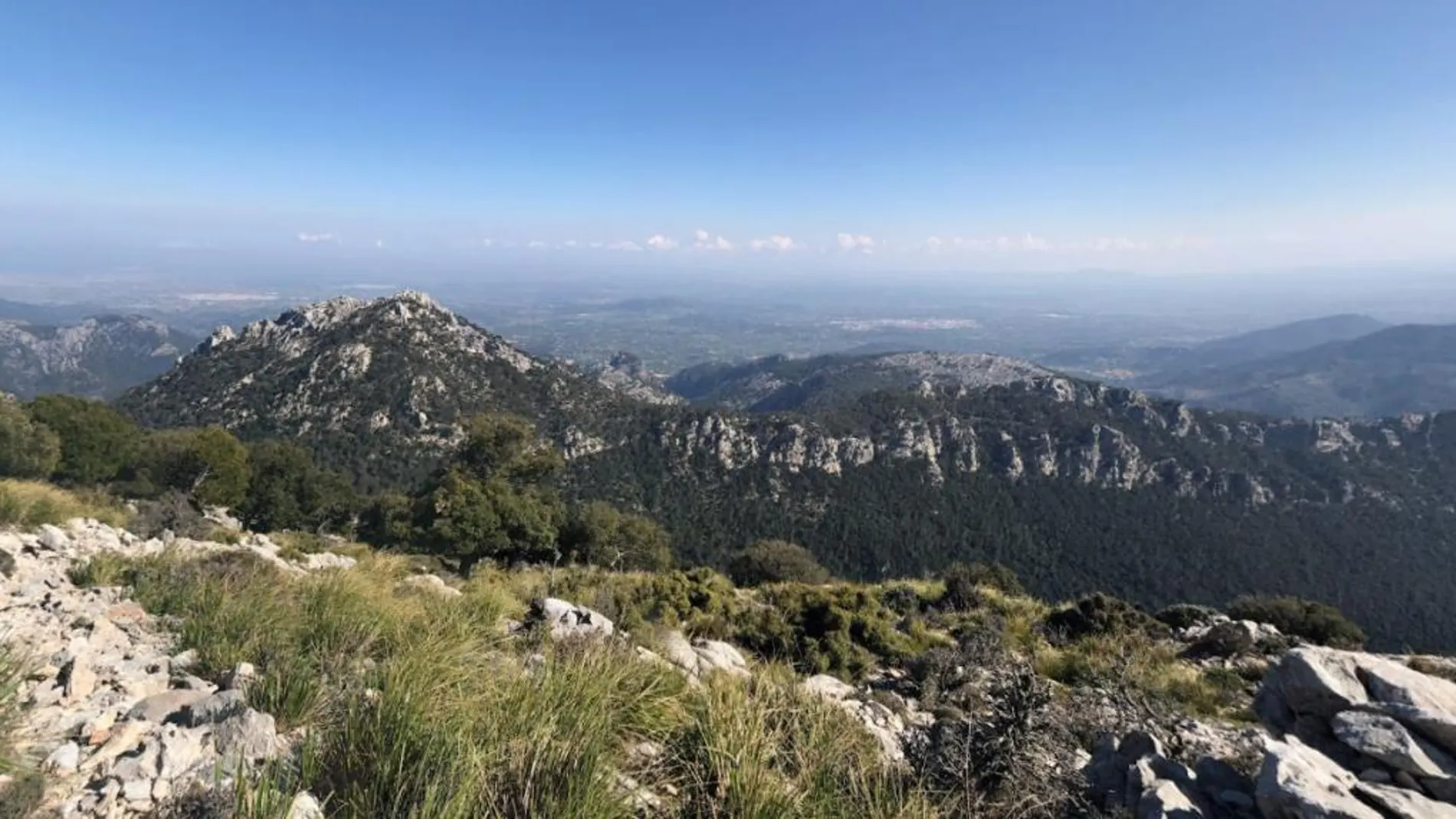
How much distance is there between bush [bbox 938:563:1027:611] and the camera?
13148 millimetres

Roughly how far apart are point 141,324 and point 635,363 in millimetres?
139543

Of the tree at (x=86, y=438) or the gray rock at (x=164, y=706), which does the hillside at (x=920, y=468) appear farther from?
the gray rock at (x=164, y=706)

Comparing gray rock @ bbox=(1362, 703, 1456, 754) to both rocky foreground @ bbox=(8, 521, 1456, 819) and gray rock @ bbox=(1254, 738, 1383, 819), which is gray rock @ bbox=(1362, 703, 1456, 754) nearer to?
rocky foreground @ bbox=(8, 521, 1456, 819)

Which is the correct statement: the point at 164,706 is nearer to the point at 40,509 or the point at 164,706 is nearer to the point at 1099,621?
the point at 40,509

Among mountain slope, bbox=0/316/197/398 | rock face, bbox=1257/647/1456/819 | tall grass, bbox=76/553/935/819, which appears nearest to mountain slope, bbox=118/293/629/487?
tall grass, bbox=76/553/935/819

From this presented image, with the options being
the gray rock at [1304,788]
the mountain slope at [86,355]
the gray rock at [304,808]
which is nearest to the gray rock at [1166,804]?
the gray rock at [1304,788]

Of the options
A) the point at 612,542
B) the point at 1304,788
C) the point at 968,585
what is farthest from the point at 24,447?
the point at 1304,788

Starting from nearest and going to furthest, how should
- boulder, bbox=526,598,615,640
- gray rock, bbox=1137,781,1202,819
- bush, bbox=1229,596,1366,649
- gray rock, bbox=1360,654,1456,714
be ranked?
gray rock, bbox=1137,781,1202,819, gray rock, bbox=1360,654,1456,714, boulder, bbox=526,598,615,640, bush, bbox=1229,596,1366,649

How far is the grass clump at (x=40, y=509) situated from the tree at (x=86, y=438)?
15.2m

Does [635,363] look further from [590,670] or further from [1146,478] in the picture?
[590,670]

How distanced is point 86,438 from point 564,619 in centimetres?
2842

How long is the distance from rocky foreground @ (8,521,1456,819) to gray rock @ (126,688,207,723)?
0.4 inches

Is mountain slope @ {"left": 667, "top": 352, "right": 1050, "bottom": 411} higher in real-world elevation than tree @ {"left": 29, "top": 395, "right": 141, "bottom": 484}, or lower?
lower

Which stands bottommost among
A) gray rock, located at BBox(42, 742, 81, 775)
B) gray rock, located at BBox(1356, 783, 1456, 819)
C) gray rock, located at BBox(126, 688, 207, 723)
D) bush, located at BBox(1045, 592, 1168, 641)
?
bush, located at BBox(1045, 592, 1168, 641)
